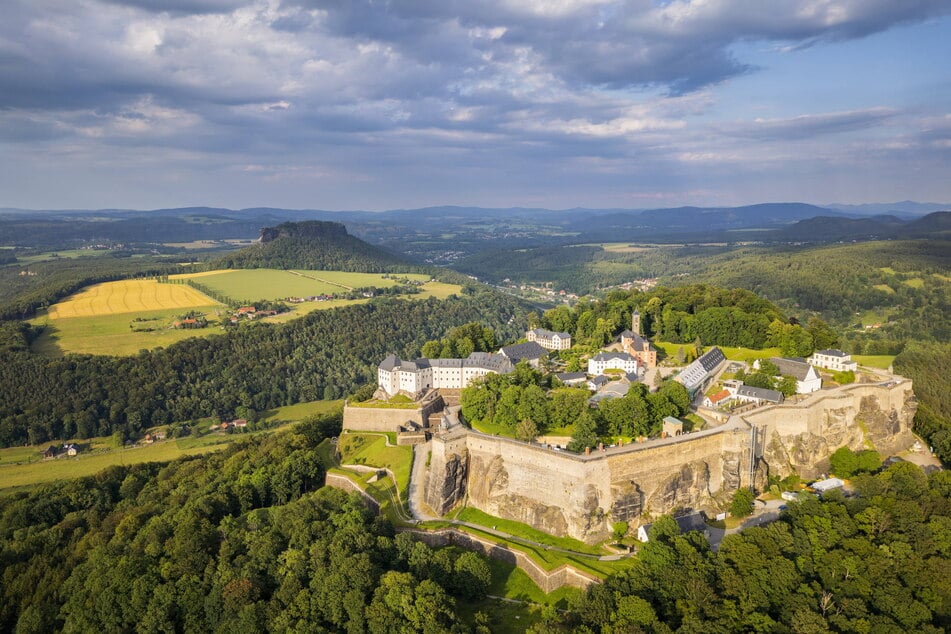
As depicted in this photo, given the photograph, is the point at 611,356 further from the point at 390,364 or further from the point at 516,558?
the point at 516,558

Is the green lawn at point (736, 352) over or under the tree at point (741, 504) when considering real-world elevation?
over

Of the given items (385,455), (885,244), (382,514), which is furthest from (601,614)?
(885,244)

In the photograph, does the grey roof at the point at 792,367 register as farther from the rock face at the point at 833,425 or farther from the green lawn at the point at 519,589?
Answer: the green lawn at the point at 519,589

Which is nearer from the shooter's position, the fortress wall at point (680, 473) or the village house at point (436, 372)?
the fortress wall at point (680, 473)

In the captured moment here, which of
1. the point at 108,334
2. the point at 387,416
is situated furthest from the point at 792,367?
the point at 108,334

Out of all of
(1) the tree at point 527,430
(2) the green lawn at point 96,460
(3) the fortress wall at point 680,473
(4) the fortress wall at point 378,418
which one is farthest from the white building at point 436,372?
(2) the green lawn at point 96,460

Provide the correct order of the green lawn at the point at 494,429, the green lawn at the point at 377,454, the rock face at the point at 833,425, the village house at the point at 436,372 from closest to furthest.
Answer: the green lawn at the point at 377,454 < the green lawn at the point at 494,429 < the rock face at the point at 833,425 < the village house at the point at 436,372
